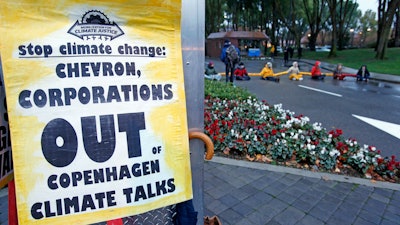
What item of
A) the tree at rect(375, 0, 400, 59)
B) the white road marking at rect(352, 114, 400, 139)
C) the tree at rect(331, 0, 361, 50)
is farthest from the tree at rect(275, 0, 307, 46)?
the white road marking at rect(352, 114, 400, 139)

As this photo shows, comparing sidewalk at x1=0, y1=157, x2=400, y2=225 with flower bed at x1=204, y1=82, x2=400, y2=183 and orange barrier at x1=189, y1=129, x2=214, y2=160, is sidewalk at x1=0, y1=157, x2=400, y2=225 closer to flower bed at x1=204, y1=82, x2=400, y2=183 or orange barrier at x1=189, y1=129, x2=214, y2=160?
flower bed at x1=204, y1=82, x2=400, y2=183

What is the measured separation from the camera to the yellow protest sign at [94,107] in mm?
1140

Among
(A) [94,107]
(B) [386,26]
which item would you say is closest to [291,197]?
(A) [94,107]

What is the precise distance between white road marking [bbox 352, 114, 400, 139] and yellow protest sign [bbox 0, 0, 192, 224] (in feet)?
19.3

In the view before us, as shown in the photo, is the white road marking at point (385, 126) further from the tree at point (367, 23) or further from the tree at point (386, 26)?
the tree at point (367, 23)

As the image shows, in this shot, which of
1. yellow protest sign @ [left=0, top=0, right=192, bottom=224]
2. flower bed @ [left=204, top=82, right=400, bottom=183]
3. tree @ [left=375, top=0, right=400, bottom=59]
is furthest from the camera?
tree @ [left=375, top=0, right=400, bottom=59]

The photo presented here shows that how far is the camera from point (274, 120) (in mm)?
5168

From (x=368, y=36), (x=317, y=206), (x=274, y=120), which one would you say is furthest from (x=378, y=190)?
(x=368, y=36)

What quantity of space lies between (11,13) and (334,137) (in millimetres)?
4764

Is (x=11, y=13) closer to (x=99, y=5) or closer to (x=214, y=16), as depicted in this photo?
(x=99, y=5)

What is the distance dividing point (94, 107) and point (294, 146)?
3.57 m

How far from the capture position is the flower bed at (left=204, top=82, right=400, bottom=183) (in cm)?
386

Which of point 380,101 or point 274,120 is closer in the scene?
point 274,120

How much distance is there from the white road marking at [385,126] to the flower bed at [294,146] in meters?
1.94
